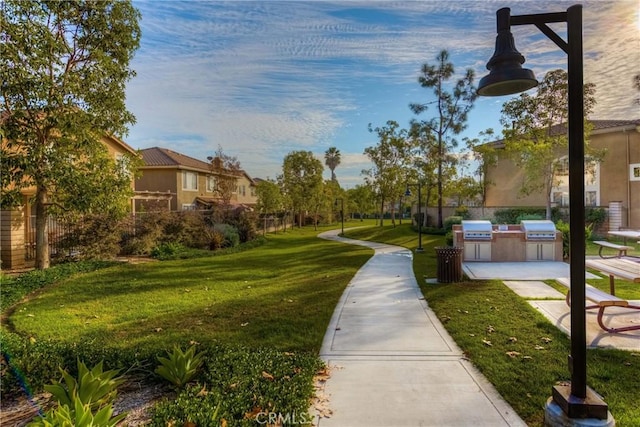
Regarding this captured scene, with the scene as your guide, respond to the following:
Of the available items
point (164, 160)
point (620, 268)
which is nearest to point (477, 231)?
point (620, 268)

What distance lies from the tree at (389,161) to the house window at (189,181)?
15.1 metres

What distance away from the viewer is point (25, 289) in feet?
26.8

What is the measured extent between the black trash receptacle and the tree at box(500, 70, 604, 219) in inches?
522

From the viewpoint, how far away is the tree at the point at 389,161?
27.4 meters

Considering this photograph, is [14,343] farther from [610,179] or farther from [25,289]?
[610,179]

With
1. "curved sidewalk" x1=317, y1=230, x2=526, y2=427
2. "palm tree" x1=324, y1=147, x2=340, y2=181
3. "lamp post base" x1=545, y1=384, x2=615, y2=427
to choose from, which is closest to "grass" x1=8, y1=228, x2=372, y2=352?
"curved sidewalk" x1=317, y1=230, x2=526, y2=427

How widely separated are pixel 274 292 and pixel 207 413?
5.29 metres

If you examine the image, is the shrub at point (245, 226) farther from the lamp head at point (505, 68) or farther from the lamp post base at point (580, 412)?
the lamp post base at point (580, 412)

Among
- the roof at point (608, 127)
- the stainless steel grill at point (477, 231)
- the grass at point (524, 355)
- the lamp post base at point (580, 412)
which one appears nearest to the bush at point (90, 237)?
the grass at point (524, 355)

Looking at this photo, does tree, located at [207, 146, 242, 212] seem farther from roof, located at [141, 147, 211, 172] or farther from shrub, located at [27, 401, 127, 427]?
shrub, located at [27, 401, 127, 427]

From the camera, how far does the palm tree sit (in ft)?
225

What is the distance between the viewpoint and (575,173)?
2742 mm

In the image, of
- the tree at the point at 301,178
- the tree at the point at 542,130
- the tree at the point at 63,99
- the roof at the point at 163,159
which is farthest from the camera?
the tree at the point at 301,178

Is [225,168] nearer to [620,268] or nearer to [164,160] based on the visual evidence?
A: [164,160]
